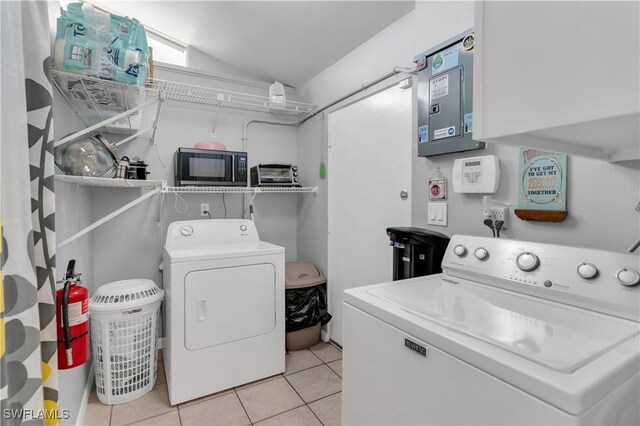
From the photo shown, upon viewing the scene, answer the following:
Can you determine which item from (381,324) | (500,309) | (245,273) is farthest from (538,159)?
(245,273)

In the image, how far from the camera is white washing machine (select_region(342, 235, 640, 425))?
2.07 ft

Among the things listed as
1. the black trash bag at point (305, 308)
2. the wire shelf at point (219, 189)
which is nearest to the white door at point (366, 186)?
the black trash bag at point (305, 308)

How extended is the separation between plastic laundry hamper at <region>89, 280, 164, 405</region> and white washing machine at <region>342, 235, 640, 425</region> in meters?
1.51

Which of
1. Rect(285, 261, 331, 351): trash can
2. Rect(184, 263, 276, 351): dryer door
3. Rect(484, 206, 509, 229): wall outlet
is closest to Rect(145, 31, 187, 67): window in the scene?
Rect(184, 263, 276, 351): dryer door

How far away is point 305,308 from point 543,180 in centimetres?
196

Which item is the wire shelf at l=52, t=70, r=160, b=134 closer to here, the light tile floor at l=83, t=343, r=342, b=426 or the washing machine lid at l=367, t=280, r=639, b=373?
the washing machine lid at l=367, t=280, r=639, b=373

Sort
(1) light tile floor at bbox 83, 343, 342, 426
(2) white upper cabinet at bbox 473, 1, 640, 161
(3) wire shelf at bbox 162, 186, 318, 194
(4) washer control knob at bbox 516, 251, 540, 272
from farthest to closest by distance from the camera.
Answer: (3) wire shelf at bbox 162, 186, 318, 194 < (1) light tile floor at bbox 83, 343, 342, 426 < (4) washer control knob at bbox 516, 251, 540, 272 < (2) white upper cabinet at bbox 473, 1, 640, 161

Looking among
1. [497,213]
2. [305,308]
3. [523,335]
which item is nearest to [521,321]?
[523,335]

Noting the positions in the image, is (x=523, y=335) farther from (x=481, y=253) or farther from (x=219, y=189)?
(x=219, y=189)

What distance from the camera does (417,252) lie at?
1534 millimetres

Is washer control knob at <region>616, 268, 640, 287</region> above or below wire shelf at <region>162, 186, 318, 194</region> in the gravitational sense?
below

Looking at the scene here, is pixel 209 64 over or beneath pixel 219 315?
over

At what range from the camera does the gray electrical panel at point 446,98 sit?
1.48 meters

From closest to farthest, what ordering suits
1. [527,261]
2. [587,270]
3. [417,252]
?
[587,270], [527,261], [417,252]
